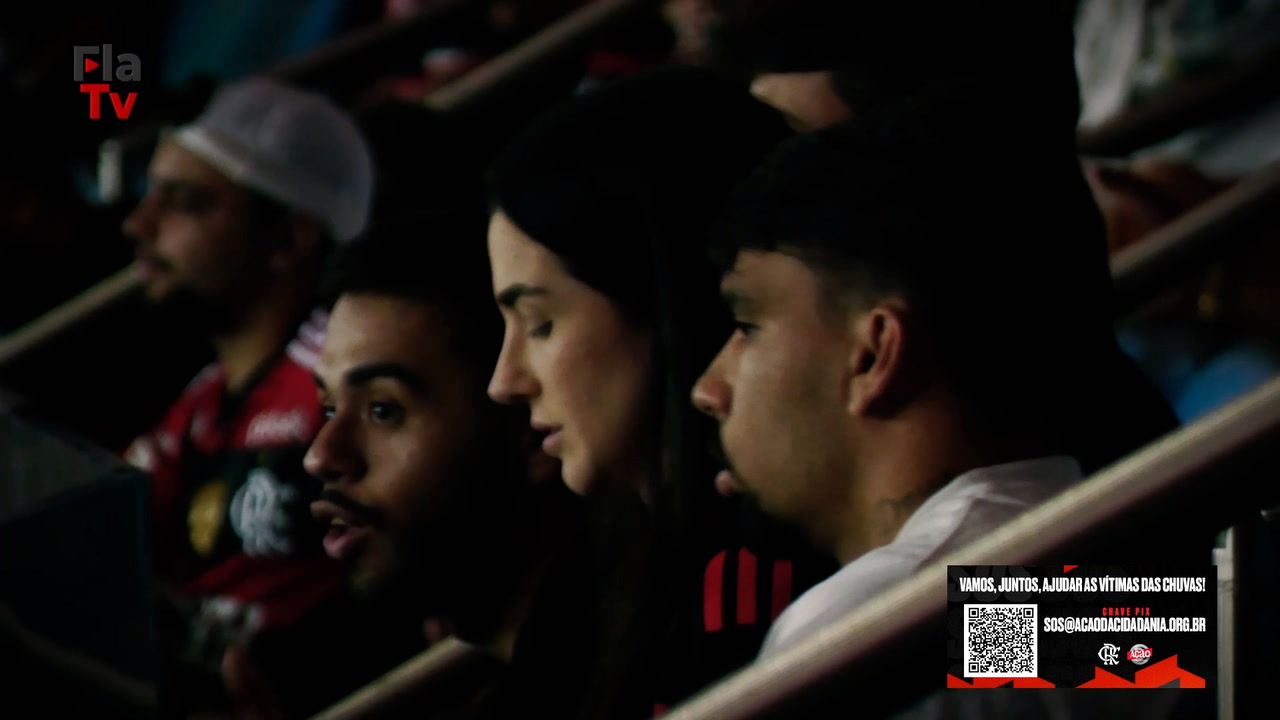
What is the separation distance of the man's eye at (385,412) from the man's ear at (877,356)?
514mm

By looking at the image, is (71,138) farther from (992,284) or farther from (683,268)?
(992,284)

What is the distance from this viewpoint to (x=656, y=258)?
118 cm

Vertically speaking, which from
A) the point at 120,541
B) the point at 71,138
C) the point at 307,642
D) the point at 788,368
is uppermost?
the point at 71,138

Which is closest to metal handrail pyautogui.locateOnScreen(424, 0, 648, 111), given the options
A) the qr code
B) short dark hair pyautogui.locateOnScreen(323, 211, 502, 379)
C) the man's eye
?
short dark hair pyautogui.locateOnScreen(323, 211, 502, 379)

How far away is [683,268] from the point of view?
117 centimetres

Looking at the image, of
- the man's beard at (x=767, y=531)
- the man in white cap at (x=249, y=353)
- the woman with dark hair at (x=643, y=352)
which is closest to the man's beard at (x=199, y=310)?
the man in white cap at (x=249, y=353)

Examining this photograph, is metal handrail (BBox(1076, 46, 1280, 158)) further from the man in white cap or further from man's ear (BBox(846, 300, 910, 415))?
the man in white cap

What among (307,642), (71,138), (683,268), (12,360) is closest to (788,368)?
(683,268)

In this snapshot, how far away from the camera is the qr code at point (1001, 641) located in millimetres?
819

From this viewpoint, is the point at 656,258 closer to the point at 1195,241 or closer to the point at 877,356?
the point at 877,356

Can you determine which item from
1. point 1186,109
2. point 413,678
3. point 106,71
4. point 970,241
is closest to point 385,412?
point 413,678

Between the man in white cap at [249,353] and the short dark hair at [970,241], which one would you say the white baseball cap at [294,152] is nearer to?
the man in white cap at [249,353]

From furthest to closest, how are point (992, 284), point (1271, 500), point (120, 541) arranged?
point (120, 541) < point (992, 284) < point (1271, 500)

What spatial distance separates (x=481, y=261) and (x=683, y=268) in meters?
0.32
